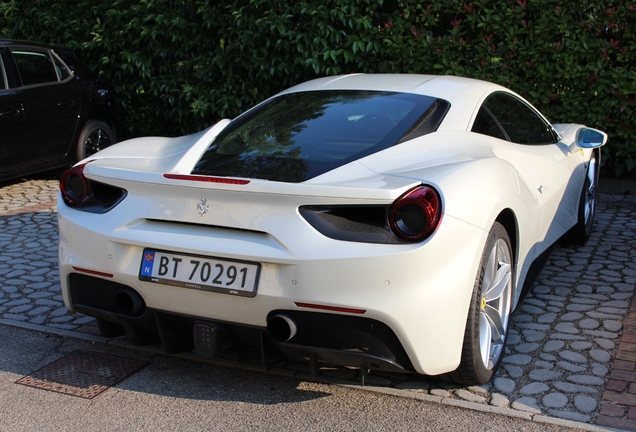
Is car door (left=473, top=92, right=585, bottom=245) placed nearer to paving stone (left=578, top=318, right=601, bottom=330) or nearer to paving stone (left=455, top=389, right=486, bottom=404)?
paving stone (left=578, top=318, right=601, bottom=330)

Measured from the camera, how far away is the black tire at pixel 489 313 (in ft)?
10.4

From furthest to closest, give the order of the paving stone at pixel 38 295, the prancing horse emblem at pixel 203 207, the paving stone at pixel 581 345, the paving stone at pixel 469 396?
the paving stone at pixel 38 295 → the paving stone at pixel 581 345 → the paving stone at pixel 469 396 → the prancing horse emblem at pixel 203 207

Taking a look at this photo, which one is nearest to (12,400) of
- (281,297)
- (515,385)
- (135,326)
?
(135,326)

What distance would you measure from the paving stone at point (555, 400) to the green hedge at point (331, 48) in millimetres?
4763

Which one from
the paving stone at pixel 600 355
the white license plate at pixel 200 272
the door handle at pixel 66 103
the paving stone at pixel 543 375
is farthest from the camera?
the door handle at pixel 66 103

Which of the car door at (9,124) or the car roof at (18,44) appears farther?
the car roof at (18,44)

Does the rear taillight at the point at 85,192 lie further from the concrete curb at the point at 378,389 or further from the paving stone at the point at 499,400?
the paving stone at the point at 499,400

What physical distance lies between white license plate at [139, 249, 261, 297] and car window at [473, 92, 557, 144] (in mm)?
1619

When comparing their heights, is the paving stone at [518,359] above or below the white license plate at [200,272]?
below

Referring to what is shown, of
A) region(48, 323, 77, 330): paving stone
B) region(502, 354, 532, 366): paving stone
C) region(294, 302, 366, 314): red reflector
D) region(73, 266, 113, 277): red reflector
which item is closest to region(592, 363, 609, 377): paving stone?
region(502, 354, 532, 366): paving stone

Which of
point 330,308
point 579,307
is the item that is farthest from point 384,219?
point 579,307

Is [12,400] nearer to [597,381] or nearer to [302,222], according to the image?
[302,222]

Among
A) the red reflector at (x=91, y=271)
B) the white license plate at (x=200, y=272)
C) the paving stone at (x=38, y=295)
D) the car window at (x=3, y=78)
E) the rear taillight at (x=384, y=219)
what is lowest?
the paving stone at (x=38, y=295)

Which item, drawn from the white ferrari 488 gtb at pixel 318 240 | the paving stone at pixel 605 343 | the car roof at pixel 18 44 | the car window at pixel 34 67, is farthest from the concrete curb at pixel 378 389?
the car roof at pixel 18 44
